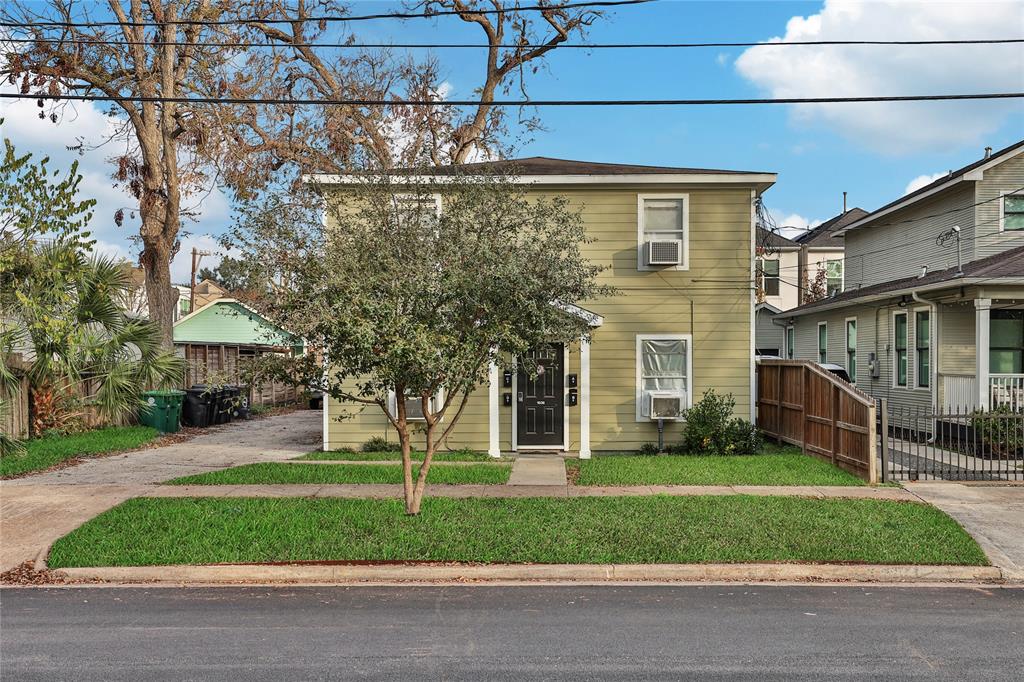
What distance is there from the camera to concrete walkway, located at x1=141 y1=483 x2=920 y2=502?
1039 centimetres

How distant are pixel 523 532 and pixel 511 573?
95 centimetres

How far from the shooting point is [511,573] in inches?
296

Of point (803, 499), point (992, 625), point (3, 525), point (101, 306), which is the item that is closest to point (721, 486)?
point (803, 499)

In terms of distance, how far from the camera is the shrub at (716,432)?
14.2m

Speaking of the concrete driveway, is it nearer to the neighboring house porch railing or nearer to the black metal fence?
the black metal fence

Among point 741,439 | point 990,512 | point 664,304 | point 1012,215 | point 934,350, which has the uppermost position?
point 1012,215

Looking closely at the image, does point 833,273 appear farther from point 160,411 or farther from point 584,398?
point 160,411

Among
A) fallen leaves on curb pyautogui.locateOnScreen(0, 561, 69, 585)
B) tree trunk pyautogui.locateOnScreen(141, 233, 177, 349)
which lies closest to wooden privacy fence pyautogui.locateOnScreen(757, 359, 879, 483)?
fallen leaves on curb pyautogui.locateOnScreen(0, 561, 69, 585)

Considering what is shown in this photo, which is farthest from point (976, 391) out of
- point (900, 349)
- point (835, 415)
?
point (835, 415)

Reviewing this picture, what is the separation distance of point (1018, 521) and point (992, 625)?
12.9 feet

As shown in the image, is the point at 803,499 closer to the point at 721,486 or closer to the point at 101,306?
the point at 721,486

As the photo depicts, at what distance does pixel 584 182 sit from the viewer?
14789mm

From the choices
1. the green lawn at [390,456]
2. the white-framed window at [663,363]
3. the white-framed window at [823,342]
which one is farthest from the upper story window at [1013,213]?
the green lawn at [390,456]

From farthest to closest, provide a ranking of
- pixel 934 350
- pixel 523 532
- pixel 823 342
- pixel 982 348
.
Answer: pixel 823 342 → pixel 934 350 → pixel 982 348 → pixel 523 532
